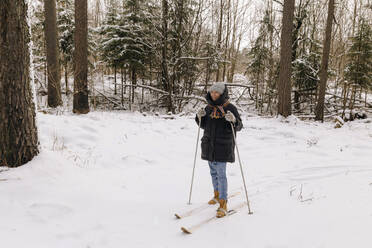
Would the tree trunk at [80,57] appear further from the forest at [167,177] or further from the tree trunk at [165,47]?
the tree trunk at [165,47]

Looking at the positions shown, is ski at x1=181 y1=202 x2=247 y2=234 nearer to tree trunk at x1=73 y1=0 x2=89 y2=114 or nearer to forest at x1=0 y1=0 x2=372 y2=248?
forest at x1=0 y1=0 x2=372 y2=248

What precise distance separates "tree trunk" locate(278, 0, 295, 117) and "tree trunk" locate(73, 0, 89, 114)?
8.27 metres

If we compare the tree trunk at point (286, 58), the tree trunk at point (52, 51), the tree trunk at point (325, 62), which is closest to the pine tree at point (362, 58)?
the tree trunk at point (325, 62)

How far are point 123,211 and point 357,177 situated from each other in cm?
454

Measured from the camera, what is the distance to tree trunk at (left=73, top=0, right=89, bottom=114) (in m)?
9.70

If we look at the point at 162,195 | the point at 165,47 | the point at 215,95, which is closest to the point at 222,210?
the point at 162,195

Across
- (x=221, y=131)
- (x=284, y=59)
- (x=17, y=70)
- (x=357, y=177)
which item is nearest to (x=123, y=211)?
(x=221, y=131)

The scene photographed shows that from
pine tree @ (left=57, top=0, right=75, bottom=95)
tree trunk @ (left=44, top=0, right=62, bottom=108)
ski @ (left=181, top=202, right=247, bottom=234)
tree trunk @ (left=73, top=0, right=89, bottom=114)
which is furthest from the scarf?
pine tree @ (left=57, top=0, right=75, bottom=95)

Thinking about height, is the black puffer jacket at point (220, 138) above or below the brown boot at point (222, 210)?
above

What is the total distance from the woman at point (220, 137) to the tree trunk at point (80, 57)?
778cm

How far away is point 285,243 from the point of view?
2.97 m

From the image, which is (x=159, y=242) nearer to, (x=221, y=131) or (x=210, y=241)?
(x=210, y=241)

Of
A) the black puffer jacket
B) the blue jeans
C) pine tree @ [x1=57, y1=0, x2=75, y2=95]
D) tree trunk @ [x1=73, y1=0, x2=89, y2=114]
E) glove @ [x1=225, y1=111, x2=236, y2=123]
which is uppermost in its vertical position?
pine tree @ [x1=57, y1=0, x2=75, y2=95]

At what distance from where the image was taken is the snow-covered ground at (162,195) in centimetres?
311
